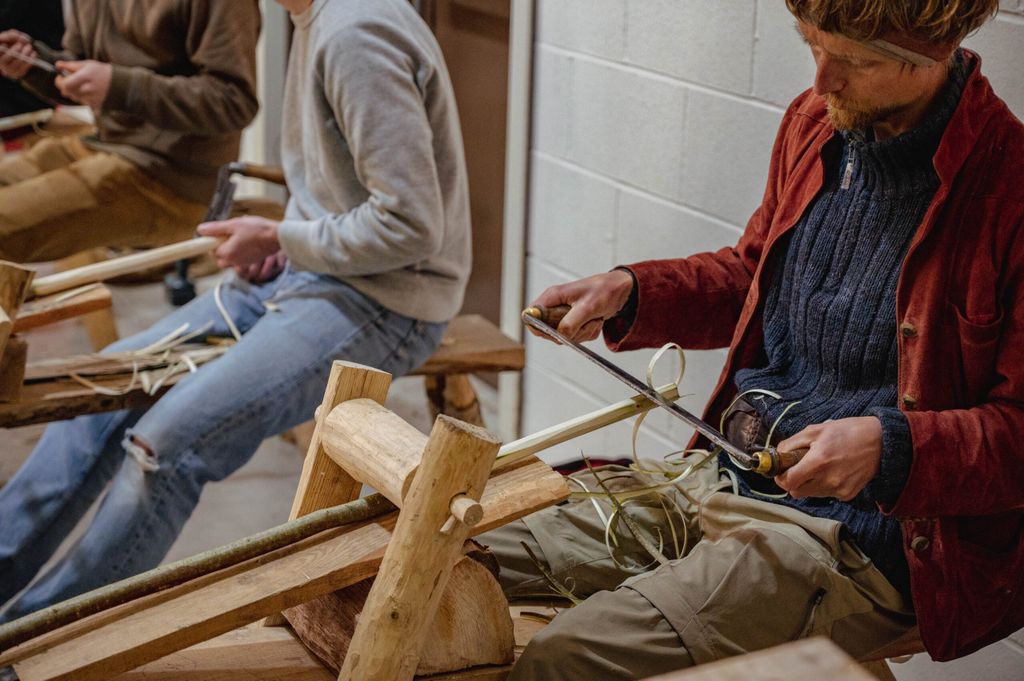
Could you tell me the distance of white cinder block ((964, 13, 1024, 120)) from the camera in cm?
185

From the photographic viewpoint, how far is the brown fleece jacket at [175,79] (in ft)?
10.0

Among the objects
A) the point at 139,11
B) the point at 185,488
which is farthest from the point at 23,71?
the point at 185,488

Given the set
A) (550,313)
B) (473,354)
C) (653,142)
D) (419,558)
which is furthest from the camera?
(473,354)

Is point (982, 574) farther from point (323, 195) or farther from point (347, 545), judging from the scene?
point (323, 195)

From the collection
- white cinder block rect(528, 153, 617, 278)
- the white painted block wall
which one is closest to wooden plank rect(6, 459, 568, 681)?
the white painted block wall

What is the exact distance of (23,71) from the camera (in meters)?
3.40

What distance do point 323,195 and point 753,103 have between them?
2.69 feet

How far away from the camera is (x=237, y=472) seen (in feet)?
10.8

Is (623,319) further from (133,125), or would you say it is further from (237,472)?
(133,125)

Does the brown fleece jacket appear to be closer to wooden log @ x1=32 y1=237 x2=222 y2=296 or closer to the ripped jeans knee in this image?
wooden log @ x1=32 y1=237 x2=222 y2=296

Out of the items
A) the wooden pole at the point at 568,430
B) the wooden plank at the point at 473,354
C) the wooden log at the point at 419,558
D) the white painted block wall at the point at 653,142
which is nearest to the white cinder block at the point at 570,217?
the white painted block wall at the point at 653,142

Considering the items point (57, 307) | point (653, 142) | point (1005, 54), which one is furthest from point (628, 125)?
point (57, 307)

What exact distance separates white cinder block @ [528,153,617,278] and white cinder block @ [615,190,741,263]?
46 mm

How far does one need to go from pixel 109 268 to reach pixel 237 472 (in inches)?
37.8
